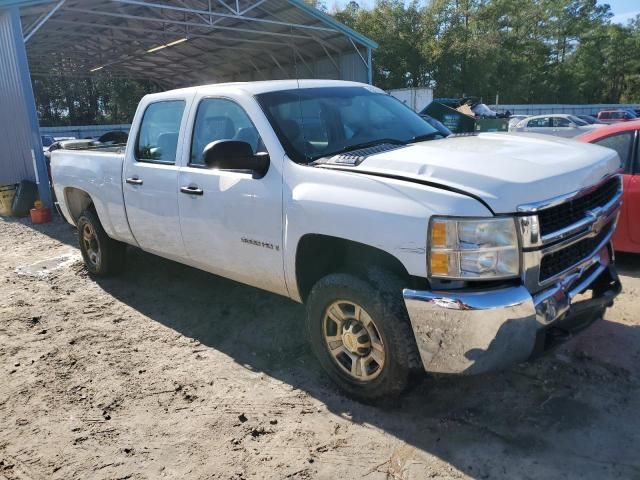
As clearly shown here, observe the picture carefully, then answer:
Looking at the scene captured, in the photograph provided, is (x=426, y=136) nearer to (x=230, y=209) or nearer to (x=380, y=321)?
(x=230, y=209)

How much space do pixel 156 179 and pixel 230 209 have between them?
1.07 meters

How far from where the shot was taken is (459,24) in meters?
49.3

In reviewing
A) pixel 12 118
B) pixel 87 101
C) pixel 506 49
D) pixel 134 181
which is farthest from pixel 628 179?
pixel 506 49

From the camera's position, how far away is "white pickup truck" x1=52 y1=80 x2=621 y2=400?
105 inches

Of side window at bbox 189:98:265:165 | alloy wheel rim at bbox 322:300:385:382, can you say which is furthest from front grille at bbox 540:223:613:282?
side window at bbox 189:98:265:165

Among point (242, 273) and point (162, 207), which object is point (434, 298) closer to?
point (242, 273)

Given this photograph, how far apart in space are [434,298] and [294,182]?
3.88ft

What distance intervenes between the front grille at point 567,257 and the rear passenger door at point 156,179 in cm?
278

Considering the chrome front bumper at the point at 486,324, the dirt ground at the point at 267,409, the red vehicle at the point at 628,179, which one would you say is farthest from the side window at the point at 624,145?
the chrome front bumper at the point at 486,324

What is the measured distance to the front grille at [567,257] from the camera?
283 cm

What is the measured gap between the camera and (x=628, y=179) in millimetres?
5070

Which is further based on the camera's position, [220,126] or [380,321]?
[220,126]

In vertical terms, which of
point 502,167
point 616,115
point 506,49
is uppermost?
point 506,49

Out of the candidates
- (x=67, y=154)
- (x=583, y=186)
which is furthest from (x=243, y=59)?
(x=583, y=186)
